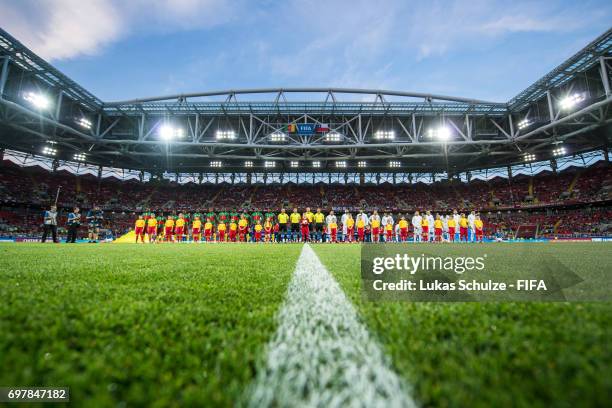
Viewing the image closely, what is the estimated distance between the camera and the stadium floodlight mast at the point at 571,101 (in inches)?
656

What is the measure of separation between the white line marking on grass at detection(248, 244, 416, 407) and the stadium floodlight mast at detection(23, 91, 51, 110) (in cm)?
2335

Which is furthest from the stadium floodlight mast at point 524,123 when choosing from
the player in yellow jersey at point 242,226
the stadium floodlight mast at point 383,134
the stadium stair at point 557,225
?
the player in yellow jersey at point 242,226

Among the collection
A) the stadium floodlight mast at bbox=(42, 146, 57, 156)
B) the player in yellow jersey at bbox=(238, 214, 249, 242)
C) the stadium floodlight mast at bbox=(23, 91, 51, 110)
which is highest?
the stadium floodlight mast at bbox=(42, 146, 57, 156)

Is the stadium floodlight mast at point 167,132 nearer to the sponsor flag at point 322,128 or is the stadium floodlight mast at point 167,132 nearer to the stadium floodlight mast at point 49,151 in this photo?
the sponsor flag at point 322,128

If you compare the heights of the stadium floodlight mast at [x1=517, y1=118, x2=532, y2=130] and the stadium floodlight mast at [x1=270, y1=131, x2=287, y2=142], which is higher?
the stadium floodlight mast at [x1=517, y1=118, x2=532, y2=130]

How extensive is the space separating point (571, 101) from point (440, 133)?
7746mm

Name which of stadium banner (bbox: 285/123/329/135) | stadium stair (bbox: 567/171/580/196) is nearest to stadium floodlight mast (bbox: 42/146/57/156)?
stadium banner (bbox: 285/123/329/135)

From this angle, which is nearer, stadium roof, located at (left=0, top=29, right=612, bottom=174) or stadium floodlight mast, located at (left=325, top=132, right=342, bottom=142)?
stadium roof, located at (left=0, top=29, right=612, bottom=174)

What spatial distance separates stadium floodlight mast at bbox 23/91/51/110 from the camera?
51.7 feet

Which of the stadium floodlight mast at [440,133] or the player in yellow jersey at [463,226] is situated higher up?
the stadium floodlight mast at [440,133]

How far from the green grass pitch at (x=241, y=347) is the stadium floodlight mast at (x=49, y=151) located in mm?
34676

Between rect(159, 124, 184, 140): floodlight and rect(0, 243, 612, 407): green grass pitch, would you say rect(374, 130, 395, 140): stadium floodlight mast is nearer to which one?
rect(159, 124, 184, 140): floodlight

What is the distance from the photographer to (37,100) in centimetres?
1603

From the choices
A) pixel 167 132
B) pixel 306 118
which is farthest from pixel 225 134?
pixel 306 118
